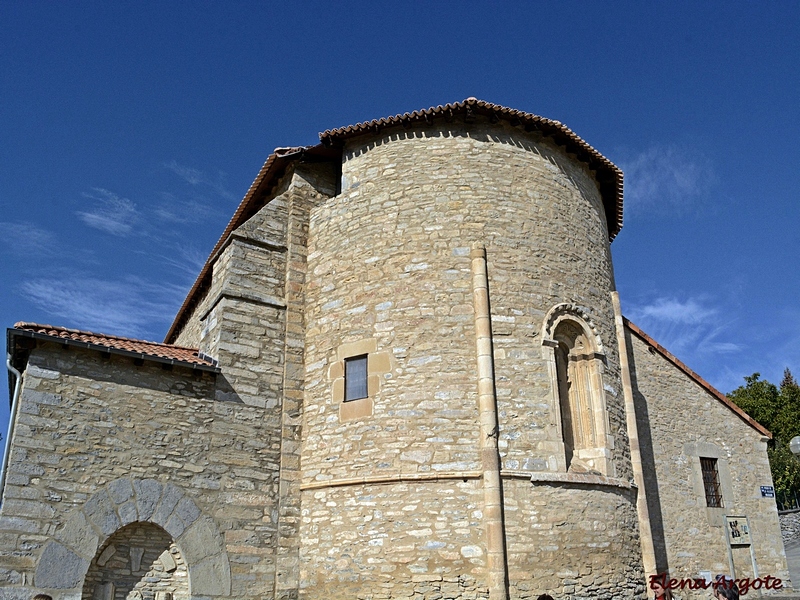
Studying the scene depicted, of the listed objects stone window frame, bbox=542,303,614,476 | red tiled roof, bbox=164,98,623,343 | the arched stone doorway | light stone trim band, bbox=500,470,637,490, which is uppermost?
red tiled roof, bbox=164,98,623,343

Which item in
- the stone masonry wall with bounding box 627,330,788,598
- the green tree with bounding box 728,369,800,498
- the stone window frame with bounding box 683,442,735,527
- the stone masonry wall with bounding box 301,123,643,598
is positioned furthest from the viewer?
the green tree with bounding box 728,369,800,498

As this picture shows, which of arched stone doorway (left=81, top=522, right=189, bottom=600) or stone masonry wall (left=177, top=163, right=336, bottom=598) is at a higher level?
stone masonry wall (left=177, top=163, right=336, bottom=598)

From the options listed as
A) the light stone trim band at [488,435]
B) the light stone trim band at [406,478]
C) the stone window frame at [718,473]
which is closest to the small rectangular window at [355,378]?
the light stone trim band at [406,478]

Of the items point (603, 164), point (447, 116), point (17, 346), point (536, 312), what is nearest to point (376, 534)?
→ point (536, 312)

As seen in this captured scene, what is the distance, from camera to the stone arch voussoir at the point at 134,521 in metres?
8.87

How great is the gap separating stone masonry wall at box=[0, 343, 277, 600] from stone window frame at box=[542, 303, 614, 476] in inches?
172

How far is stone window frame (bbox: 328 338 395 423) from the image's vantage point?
10836 millimetres

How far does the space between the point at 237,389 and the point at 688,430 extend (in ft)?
29.6

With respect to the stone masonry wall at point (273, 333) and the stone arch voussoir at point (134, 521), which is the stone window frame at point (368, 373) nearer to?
the stone masonry wall at point (273, 333)

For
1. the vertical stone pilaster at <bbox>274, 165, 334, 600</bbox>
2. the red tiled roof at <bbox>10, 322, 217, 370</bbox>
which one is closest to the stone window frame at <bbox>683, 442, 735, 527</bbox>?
the vertical stone pilaster at <bbox>274, 165, 334, 600</bbox>

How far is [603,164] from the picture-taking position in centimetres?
1348

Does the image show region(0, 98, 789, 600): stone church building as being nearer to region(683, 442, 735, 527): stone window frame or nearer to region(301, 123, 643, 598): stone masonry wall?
region(301, 123, 643, 598): stone masonry wall

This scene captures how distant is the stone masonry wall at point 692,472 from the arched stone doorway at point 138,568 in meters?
8.16

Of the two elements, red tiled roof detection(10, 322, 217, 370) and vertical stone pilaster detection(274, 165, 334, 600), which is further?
vertical stone pilaster detection(274, 165, 334, 600)
